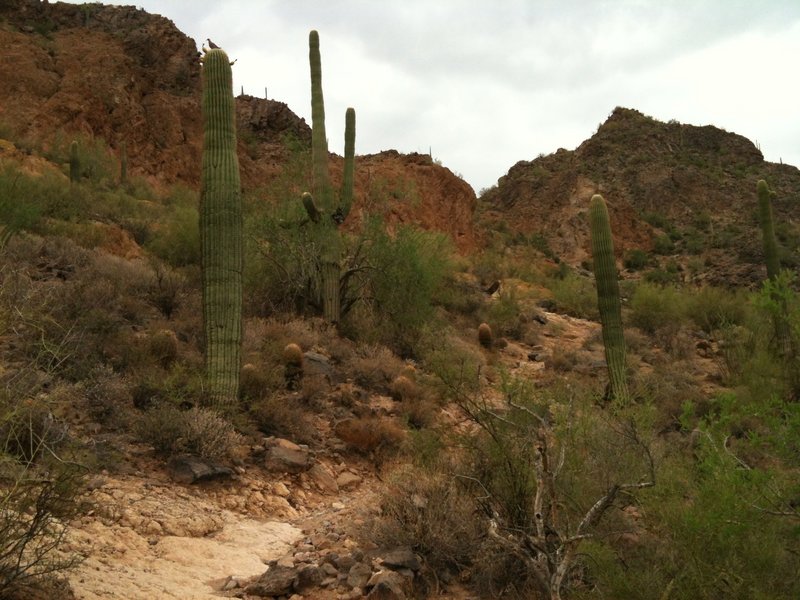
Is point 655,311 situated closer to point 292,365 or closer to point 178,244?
point 178,244

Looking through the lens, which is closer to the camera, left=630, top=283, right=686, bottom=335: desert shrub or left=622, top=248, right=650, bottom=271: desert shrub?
left=630, top=283, right=686, bottom=335: desert shrub

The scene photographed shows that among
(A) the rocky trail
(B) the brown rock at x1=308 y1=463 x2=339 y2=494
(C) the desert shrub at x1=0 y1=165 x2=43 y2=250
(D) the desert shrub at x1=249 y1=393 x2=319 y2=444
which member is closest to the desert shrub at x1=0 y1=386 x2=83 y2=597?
(A) the rocky trail

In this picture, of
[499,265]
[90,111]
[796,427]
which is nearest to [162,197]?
[90,111]

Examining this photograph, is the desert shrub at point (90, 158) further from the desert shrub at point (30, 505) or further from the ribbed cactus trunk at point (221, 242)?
the desert shrub at point (30, 505)

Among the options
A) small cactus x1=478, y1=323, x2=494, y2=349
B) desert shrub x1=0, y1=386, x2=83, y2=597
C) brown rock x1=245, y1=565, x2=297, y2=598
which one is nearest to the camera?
desert shrub x1=0, y1=386, x2=83, y2=597

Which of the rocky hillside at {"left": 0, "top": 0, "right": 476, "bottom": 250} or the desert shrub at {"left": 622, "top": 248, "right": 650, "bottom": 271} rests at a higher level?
the rocky hillside at {"left": 0, "top": 0, "right": 476, "bottom": 250}

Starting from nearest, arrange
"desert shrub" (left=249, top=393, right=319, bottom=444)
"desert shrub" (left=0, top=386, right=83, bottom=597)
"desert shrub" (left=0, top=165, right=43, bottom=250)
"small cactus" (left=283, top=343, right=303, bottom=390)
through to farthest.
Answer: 1. "desert shrub" (left=0, top=386, right=83, bottom=597)
2. "desert shrub" (left=249, top=393, right=319, bottom=444)
3. "small cactus" (left=283, top=343, right=303, bottom=390)
4. "desert shrub" (left=0, top=165, right=43, bottom=250)

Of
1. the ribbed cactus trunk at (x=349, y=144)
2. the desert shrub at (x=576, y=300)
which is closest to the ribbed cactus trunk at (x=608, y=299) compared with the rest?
the ribbed cactus trunk at (x=349, y=144)

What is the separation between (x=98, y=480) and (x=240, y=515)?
1.30 meters

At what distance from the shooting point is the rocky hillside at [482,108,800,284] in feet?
117

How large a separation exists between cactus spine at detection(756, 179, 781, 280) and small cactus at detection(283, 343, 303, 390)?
9719mm

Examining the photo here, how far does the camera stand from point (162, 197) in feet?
82.6

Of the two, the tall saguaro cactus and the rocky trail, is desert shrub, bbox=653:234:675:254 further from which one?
the rocky trail

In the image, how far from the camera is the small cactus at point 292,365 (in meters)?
9.58
